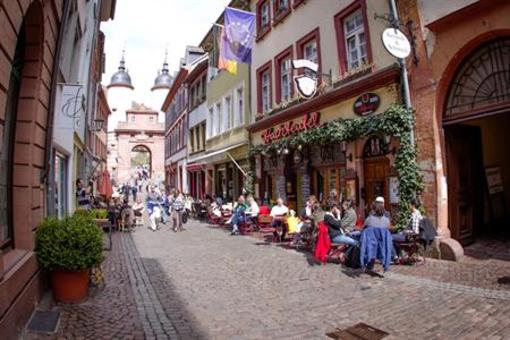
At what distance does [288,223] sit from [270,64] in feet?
26.7

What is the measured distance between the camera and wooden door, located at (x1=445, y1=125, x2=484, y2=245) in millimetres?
9664

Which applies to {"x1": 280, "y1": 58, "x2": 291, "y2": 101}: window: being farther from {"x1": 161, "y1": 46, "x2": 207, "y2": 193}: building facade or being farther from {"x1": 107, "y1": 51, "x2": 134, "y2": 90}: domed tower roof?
{"x1": 107, "y1": 51, "x2": 134, "y2": 90}: domed tower roof

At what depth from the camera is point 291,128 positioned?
15.6 metres

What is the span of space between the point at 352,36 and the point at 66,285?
1013cm

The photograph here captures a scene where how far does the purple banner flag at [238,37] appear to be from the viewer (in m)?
15.4

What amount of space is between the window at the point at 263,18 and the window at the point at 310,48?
3003 mm

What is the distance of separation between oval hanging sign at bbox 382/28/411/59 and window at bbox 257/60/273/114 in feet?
28.6

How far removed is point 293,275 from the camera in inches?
324

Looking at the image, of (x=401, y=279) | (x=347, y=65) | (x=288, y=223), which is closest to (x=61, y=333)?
(x=401, y=279)

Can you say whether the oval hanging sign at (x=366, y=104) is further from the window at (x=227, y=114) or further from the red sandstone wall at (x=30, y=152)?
the window at (x=227, y=114)

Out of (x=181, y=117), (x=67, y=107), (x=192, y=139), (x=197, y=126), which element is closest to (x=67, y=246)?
(x=67, y=107)

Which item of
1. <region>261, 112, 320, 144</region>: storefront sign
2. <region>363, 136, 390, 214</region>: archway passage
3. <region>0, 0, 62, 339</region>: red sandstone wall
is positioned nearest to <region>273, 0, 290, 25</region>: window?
<region>261, 112, 320, 144</region>: storefront sign

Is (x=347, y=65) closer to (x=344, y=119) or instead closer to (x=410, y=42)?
(x=344, y=119)

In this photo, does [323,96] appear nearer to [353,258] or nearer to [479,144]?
[479,144]
